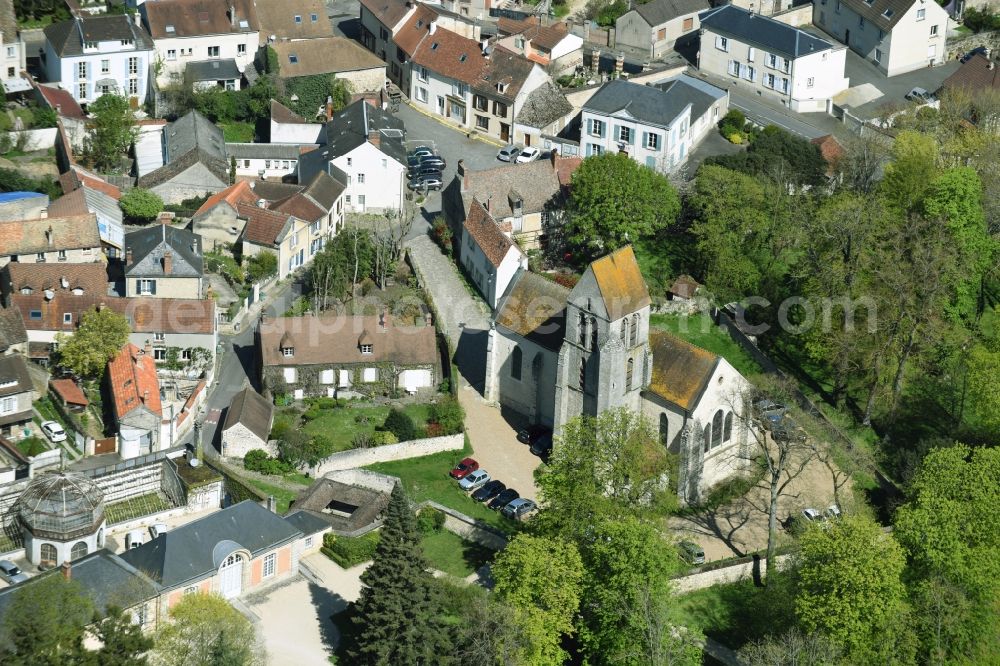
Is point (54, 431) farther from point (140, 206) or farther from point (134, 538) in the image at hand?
point (140, 206)

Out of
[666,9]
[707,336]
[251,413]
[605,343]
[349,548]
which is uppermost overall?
[666,9]

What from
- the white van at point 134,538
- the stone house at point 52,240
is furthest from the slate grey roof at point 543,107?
the white van at point 134,538

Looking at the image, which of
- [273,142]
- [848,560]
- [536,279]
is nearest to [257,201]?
[273,142]

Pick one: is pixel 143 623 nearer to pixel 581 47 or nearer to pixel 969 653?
pixel 969 653

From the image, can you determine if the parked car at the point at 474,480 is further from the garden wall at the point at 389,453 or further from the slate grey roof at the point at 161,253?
the slate grey roof at the point at 161,253

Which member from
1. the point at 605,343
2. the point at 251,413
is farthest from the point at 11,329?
the point at 605,343

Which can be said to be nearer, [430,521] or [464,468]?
[430,521]
